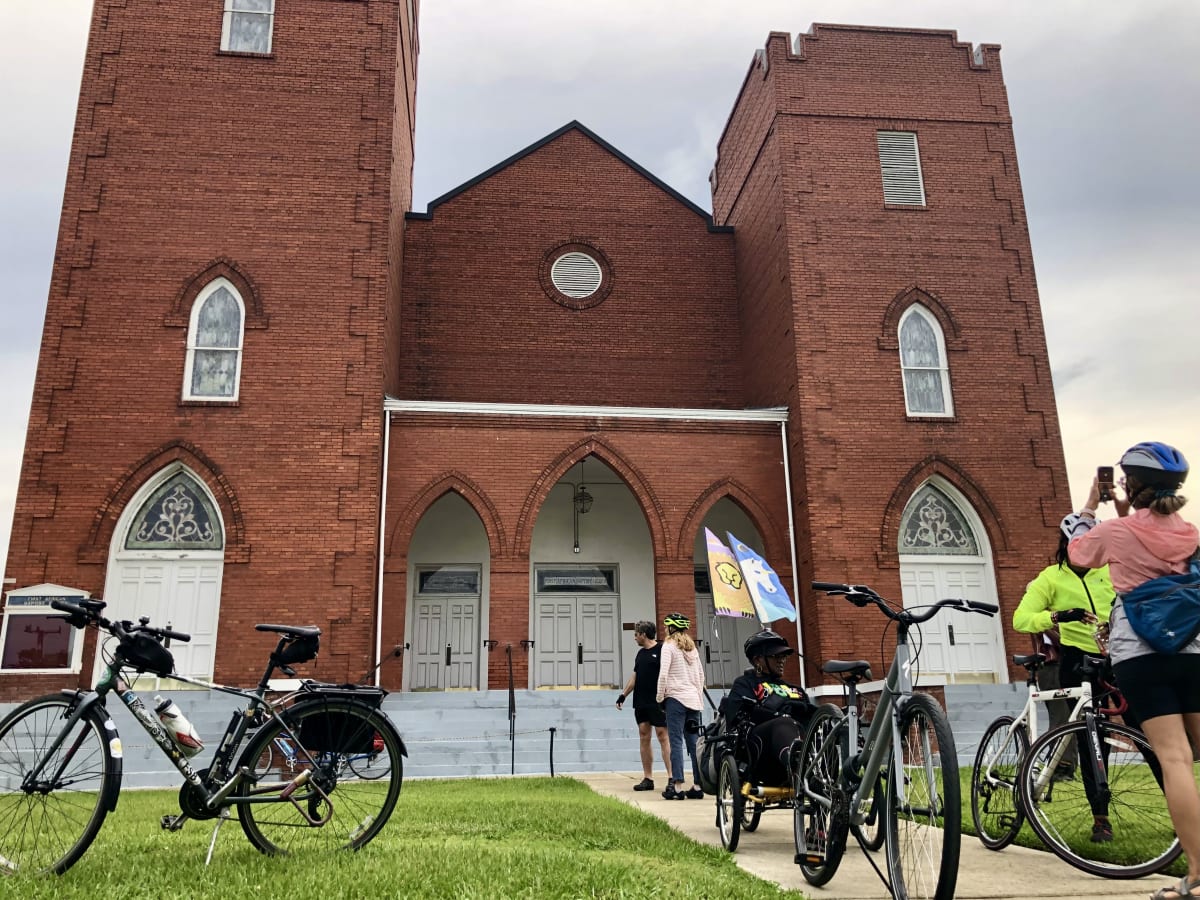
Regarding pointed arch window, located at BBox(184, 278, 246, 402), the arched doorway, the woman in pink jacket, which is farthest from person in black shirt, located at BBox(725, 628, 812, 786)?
the arched doorway

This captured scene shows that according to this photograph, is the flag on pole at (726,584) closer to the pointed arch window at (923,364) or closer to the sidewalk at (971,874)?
the sidewalk at (971,874)

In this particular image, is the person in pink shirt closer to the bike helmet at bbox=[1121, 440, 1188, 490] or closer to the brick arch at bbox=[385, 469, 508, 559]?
the bike helmet at bbox=[1121, 440, 1188, 490]

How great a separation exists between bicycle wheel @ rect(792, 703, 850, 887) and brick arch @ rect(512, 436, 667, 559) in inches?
440

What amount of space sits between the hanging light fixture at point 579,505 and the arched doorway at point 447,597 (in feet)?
5.64

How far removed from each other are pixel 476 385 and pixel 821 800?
15199mm

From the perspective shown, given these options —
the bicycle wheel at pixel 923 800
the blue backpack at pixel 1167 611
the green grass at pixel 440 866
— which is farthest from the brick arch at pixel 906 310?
the bicycle wheel at pixel 923 800

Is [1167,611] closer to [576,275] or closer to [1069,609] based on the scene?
[1069,609]

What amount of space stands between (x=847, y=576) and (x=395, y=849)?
11.6 m

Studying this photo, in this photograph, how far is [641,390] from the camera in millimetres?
18984

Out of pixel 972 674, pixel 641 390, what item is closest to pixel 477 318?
pixel 641 390

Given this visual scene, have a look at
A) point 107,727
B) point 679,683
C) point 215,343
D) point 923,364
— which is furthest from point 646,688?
point 923,364

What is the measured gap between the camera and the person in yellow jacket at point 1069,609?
5.35m

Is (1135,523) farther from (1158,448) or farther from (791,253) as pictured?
(791,253)

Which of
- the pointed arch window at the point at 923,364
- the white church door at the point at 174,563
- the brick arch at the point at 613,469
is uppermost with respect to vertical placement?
the pointed arch window at the point at 923,364
